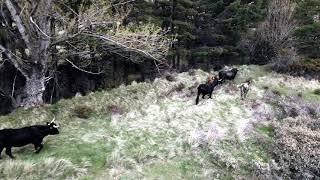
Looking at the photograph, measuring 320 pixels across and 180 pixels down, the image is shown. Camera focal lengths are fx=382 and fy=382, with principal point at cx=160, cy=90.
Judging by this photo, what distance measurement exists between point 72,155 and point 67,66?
47.2 feet

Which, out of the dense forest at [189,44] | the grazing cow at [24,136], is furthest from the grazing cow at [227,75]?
the grazing cow at [24,136]

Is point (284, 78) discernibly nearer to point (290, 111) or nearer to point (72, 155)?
point (290, 111)

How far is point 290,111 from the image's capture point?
18406 mm

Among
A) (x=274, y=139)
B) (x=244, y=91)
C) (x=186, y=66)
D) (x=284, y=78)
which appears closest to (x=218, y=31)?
(x=186, y=66)

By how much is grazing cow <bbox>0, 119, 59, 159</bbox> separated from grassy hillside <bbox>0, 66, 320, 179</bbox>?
1.33ft

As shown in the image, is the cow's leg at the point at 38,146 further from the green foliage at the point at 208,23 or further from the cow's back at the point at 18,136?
the green foliage at the point at 208,23

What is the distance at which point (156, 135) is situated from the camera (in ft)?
49.4

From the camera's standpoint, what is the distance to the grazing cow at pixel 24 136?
38.7 feet

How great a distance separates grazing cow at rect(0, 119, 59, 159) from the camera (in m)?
11.8

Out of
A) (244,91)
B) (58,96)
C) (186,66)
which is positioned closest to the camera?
(244,91)

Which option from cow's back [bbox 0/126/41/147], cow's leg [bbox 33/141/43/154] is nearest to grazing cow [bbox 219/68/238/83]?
cow's leg [bbox 33/141/43/154]

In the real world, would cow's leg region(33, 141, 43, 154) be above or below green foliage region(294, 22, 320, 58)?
below

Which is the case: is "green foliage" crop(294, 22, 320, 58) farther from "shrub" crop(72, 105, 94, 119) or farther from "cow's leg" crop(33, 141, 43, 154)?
"cow's leg" crop(33, 141, 43, 154)

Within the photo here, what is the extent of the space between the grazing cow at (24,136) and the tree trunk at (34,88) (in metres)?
4.17
